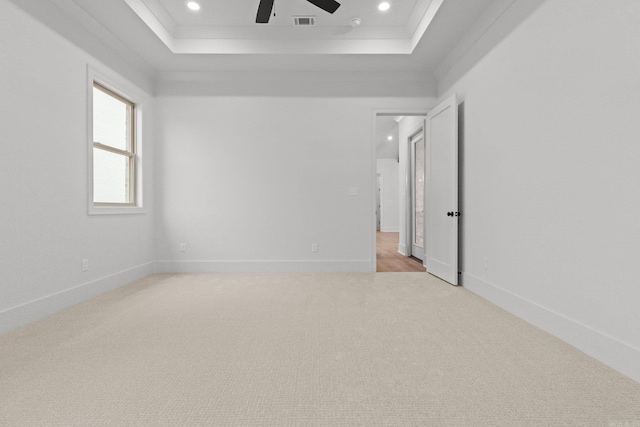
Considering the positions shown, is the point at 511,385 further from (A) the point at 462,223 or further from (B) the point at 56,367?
(B) the point at 56,367

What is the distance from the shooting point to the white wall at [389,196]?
38.1ft

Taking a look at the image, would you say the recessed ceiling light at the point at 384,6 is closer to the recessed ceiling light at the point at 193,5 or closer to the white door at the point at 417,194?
the recessed ceiling light at the point at 193,5

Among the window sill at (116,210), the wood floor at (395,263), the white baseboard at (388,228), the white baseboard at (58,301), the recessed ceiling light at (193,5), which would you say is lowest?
the wood floor at (395,263)

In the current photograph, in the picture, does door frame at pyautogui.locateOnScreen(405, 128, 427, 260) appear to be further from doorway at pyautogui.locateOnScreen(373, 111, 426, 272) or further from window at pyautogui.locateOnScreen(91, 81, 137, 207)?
window at pyautogui.locateOnScreen(91, 81, 137, 207)

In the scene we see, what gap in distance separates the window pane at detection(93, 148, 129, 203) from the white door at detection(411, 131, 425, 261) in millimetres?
4786

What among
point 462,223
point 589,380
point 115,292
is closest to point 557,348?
point 589,380

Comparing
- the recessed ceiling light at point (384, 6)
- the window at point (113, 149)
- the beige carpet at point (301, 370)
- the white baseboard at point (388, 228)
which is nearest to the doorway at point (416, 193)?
the recessed ceiling light at point (384, 6)

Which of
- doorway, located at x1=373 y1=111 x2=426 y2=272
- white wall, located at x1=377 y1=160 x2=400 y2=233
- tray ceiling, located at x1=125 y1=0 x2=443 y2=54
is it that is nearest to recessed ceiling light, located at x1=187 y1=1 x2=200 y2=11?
tray ceiling, located at x1=125 y1=0 x2=443 y2=54

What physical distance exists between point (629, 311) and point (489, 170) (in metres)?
1.64

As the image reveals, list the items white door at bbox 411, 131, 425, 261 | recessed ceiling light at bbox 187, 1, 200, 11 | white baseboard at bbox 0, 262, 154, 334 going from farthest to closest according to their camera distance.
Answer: white door at bbox 411, 131, 425, 261, recessed ceiling light at bbox 187, 1, 200, 11, white baseboard at bbox 0, 262, 154, 334

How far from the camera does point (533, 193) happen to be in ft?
7.66

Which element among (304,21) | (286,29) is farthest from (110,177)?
(304,21)

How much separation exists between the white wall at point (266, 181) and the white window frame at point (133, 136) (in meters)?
0.31

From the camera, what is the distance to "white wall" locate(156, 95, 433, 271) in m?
4.20
